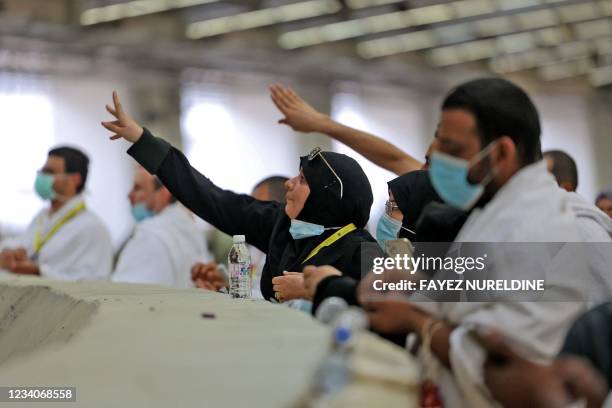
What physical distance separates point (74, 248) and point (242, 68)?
1027cm

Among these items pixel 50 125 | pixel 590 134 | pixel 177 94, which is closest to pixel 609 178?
pixel 590 134

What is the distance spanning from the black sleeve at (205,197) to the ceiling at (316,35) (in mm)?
10410

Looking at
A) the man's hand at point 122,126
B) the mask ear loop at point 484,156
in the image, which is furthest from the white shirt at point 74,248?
the mask ear loop at point 484,156

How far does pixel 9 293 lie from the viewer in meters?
5.28

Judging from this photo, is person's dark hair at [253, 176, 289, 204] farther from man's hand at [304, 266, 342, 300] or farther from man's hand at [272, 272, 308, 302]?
man's hand at [304, 266, 342, 300]

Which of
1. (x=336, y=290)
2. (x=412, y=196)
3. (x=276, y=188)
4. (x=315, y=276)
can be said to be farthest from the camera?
(x=276, y=188)

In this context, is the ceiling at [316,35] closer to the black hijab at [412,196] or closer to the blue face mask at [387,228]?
the blue face mask at [387,228]

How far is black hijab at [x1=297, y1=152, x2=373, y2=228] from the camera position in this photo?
162 inches

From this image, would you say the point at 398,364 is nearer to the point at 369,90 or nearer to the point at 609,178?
the point at 369,90

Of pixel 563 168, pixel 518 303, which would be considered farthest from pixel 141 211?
pixel 518 303

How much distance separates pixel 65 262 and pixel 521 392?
5.77 meters

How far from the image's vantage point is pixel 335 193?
4129mm

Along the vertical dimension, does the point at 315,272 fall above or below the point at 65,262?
above

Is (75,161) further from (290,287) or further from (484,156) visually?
(484,156)
